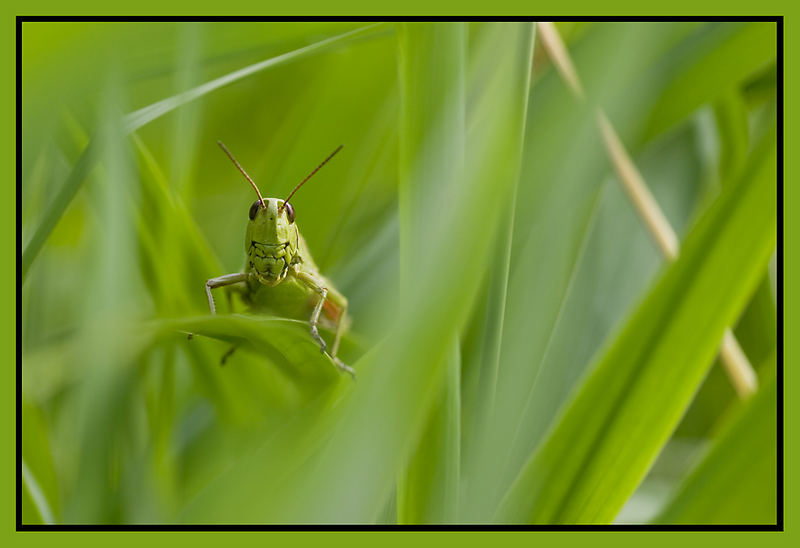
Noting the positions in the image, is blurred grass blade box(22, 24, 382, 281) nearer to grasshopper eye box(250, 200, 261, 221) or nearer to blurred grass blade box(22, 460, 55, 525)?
grasshopper eye box(250, 200, 261, 221)

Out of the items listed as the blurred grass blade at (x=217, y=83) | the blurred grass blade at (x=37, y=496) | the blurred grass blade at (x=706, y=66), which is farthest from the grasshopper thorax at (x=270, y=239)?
the blurred grass blade at (x=706, y=66)

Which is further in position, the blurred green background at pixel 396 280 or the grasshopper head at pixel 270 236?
the grasshopper head at pixel 270 236

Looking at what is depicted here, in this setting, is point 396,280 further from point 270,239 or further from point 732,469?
point 732,469

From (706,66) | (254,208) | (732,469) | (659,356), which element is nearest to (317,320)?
(254,208)

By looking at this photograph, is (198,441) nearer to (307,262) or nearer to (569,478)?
(307,262)

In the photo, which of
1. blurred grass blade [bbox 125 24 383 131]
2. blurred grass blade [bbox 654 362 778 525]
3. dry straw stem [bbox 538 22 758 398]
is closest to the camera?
blurred grass blade [bbox 654 362 778 525]

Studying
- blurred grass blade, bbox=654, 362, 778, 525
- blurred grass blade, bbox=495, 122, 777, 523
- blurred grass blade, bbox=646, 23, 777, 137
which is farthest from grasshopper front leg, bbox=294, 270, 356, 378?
blurred grass blade, bbox=646, 23, 777, 137

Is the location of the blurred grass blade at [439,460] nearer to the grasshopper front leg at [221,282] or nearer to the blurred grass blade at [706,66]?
the grasshopper front leg at [221,282]

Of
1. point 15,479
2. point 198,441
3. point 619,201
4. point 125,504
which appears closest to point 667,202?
point 619,201
